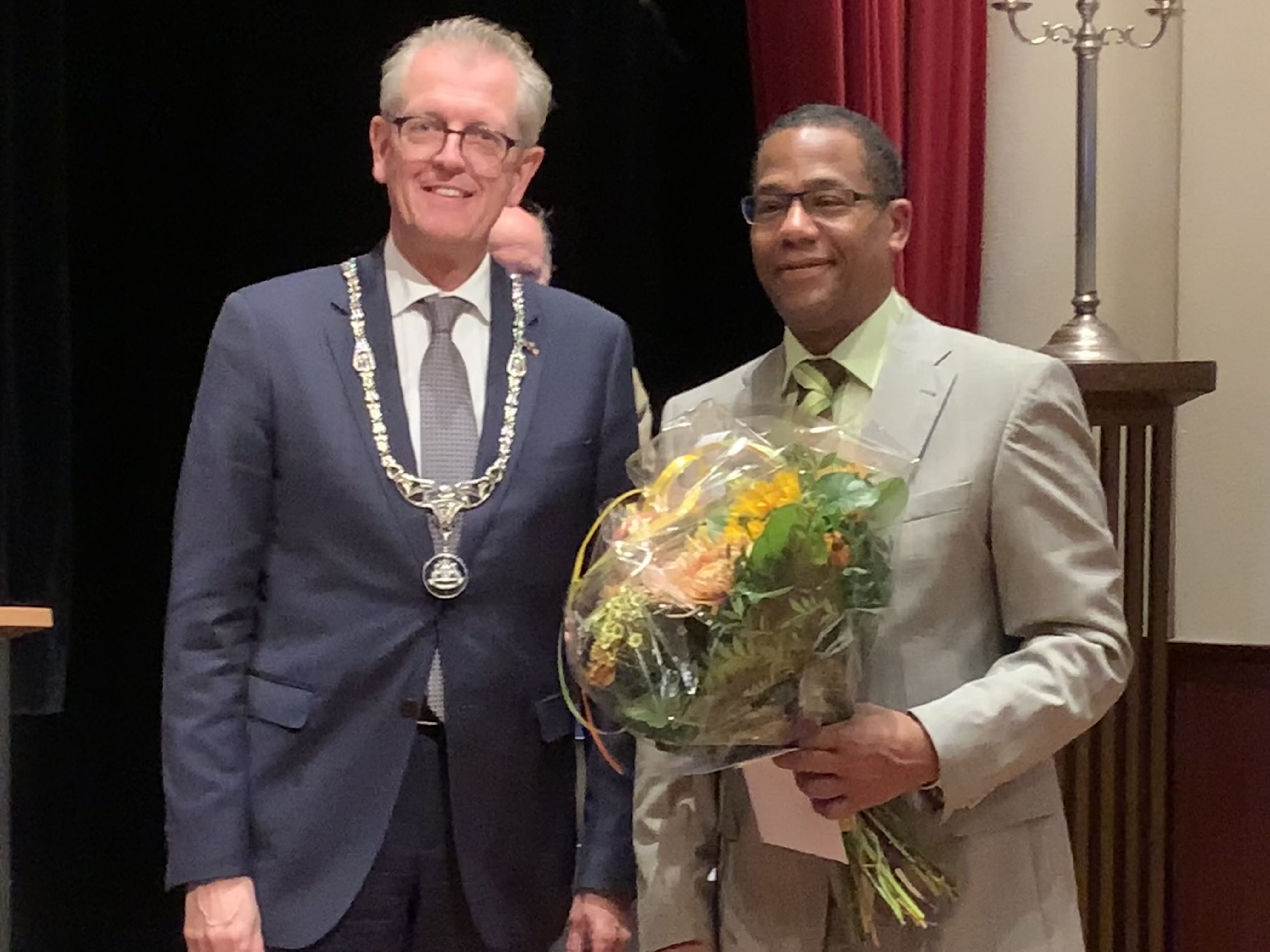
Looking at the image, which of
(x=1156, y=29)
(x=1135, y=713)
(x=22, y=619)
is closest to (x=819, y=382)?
(x=22, y=619)

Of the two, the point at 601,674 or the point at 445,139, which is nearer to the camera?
the point at 601,674

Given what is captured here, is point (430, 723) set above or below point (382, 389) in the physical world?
below

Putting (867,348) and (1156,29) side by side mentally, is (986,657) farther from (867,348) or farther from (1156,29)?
(1156,29)

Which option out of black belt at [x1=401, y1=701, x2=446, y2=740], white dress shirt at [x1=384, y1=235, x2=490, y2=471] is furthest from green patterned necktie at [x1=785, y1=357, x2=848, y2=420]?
black belt at [x1=401, y1=701, x2=446, y2=740]

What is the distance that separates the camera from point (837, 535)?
1.33 metres

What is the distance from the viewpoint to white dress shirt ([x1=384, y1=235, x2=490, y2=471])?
5.76 feet

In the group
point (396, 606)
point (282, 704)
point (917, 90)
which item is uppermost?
point (917, 90)

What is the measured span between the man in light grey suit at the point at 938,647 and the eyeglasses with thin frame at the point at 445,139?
1.10 feet

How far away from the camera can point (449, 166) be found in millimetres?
1720

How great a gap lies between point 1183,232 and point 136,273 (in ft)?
6.84

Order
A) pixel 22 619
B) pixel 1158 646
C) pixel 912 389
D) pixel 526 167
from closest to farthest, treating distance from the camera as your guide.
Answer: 1. pixel 912 389
2. pixel 526 167
3. pixel 22 619
4. pixel 1158 646

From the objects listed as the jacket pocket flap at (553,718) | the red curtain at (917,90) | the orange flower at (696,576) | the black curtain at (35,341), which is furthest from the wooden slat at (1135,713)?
the black curtain at (35,341)

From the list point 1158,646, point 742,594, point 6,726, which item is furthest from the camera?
point 1158,646

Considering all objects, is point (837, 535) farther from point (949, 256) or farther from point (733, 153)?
point (733, 153)
